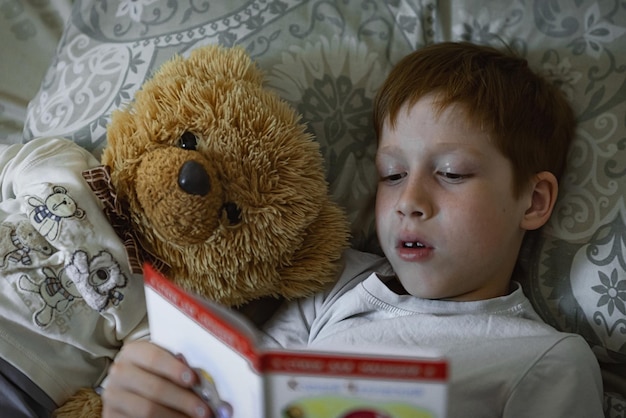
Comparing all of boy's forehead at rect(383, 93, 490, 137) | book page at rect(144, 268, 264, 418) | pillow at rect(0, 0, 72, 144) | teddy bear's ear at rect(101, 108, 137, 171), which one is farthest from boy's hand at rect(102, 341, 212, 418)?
pillow at rect(0, 0, 72, 144)

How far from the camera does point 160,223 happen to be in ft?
2.51

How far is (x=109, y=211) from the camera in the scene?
2.75ft

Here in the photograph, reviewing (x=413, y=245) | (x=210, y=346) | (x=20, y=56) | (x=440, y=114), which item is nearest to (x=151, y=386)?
(x=210, y=346)

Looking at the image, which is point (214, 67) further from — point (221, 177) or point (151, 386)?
point (151, 386)

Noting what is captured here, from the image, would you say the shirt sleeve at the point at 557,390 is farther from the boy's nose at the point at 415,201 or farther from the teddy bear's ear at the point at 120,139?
the teddy bear's ear at the point at 120,139

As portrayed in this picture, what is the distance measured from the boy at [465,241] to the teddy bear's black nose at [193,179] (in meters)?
0.20

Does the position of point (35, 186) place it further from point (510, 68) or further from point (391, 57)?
point (510, 68)

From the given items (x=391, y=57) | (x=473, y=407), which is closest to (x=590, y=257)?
(x=473, y=407)

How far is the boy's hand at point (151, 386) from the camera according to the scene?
0.65m

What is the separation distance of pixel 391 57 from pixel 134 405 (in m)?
0.65

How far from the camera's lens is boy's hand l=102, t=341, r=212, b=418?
2.12 ft

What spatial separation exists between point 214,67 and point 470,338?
48cm

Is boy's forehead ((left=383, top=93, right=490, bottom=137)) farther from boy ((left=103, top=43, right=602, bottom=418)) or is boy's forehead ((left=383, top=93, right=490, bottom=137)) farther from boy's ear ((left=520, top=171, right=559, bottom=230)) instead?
boy's ear ((left=520, top=171, right=559, bottom=230))

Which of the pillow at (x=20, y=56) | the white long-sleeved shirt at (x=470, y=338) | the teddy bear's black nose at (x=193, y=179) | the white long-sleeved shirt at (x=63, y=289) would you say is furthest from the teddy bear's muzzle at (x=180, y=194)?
the pillow at (x=20, y=56)
